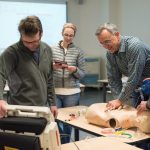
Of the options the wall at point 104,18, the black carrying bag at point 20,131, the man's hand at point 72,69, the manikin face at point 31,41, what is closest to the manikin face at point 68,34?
the man's hand at point 72,69

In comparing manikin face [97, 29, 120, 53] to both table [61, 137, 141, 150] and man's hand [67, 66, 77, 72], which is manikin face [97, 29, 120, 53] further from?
table [61, 137, 141, 150]

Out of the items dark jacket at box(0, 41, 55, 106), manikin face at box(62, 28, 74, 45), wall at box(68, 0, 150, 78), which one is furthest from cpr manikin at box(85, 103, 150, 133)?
wall at box(68, 0, 150, 78)

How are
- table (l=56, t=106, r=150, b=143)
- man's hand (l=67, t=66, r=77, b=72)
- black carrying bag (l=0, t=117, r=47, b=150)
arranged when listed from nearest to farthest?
1. black carrying bag (l=0, t=117, r=47, b=150)
2. table (l=56, t=106, r=150, b=143)
3. man's hand (l=67, t=66, r=77, b=72)

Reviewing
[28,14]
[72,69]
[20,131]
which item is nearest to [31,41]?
[20,131]

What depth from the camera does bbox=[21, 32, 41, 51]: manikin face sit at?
207 cm

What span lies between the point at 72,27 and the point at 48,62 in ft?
3.39

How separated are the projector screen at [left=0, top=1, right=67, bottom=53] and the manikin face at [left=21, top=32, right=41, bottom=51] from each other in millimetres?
3614

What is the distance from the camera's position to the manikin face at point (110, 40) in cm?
253

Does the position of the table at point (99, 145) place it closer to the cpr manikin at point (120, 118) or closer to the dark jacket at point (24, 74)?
the cpr manikin at point (120, 118)

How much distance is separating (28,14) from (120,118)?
13.7ft

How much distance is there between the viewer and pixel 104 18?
7297 mm

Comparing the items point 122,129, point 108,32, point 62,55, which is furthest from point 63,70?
point 122,129

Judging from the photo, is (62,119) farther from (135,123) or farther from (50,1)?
(50,1)

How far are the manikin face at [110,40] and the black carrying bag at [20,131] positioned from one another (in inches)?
45.1
